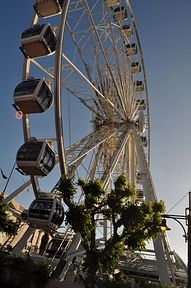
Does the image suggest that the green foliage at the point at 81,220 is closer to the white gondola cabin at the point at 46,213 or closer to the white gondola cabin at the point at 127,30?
the white gondola cabin at the point at 46,213

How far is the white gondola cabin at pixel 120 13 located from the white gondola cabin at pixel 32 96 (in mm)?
11148

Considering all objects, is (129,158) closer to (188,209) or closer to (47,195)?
(47,195)

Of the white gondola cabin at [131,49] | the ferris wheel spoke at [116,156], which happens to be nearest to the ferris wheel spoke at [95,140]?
the ferris wheel spoke at [116,156]

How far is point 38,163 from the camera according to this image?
15.4m

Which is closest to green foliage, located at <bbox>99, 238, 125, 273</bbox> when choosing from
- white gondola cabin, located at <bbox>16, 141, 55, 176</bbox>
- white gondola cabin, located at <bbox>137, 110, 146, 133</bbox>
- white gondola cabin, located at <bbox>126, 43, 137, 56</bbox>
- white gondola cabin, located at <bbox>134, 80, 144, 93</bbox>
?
white gondola cabin, located at <bbox>16, 141, 55, 176</bbox>

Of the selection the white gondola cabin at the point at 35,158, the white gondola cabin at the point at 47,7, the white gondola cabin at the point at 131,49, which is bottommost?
the white gondola cabin at the point at 35,158

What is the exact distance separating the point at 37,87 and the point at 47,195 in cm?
562

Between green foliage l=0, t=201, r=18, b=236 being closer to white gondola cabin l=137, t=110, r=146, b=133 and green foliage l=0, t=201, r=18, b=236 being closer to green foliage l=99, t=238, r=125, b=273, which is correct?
green foliage l=99, t=238, r=125, b=273

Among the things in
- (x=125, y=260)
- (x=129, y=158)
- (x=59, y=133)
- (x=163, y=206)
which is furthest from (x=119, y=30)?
(x=125, y=260)

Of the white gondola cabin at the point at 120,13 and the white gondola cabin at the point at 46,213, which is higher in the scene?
the white gondola cabin at the point at 120,13

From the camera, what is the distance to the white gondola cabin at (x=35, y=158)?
15.6 meters

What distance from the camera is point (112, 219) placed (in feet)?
42.9

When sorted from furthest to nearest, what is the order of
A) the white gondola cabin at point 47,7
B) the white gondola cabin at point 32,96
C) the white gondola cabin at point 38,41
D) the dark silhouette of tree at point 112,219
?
the white gondola cabin at point 47,7 < the white gondola cabin at point 38,41 < the white gondola cabin at point 32,96 < the dark silhouette of tree at point 112,219

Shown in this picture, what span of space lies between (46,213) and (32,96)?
5.73 metres
